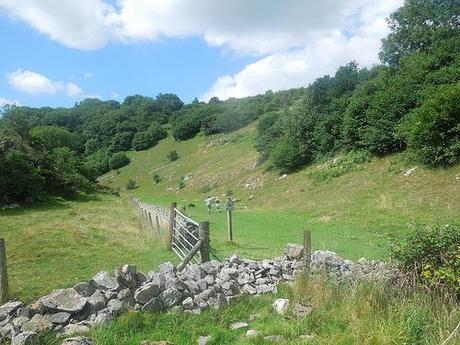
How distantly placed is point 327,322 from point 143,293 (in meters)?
3.04

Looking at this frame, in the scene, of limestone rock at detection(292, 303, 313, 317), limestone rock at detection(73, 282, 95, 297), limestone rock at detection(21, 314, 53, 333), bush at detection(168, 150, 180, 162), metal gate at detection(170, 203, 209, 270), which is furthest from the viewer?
bush at detection(168, 150, 180, 162)

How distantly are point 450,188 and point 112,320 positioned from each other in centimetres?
2143

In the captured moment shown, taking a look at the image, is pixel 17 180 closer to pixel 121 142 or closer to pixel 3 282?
pixel 3 282

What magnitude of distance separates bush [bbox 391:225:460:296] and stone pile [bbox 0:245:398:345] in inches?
24.1

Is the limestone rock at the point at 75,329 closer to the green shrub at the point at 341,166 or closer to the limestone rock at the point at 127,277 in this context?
the limestone rock at the point at 127,277

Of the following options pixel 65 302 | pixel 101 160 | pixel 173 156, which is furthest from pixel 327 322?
pixel 101 160

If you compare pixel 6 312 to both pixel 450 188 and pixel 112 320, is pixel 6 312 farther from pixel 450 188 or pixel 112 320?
pixel 450 188

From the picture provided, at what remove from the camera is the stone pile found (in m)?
6.91

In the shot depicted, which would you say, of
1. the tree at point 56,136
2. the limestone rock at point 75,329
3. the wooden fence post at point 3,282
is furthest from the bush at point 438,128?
the tree at point 56,136

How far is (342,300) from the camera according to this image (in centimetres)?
742

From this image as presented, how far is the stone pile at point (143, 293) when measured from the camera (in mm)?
6910

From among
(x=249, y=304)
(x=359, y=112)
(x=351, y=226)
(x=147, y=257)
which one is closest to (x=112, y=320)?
(x=249, y=304)

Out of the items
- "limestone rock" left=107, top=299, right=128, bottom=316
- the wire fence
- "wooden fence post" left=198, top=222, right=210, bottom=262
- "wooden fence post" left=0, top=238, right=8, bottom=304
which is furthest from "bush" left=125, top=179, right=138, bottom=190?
"limestone rock" left=107, top=299, right=128, bottom=316

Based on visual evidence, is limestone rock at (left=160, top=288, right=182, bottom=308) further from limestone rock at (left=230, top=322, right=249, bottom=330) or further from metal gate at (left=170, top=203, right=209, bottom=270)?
metal gate at (left=170, top=203, right=209, bottom=270)
